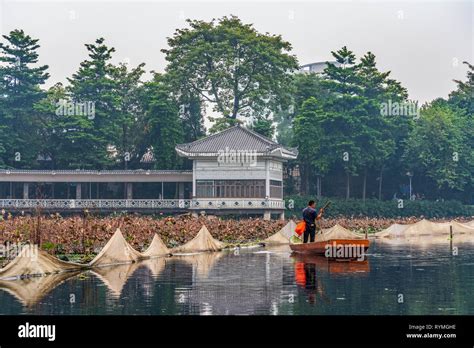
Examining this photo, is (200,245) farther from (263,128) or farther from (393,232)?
(263,128)

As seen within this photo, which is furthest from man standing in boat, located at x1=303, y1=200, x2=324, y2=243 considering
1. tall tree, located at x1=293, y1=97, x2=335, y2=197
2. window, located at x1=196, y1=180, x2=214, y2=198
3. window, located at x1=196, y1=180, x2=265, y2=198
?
tall tree, located at x1=293, y1=97, x2=335, y2=197

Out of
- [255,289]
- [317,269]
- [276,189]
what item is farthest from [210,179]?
[255,289]

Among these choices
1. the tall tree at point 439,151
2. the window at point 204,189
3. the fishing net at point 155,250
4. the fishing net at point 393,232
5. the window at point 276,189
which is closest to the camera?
the fishing net at point 155,250

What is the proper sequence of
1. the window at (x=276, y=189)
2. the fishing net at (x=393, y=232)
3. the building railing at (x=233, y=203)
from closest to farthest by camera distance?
the fishing net at (x=393, y=232) → the building railing at (x=233, y=203) → the window at (x=276, y=189)

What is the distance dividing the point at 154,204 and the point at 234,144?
21.2ft

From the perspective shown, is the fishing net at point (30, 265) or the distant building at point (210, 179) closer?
the fishing net at point (30, 265)

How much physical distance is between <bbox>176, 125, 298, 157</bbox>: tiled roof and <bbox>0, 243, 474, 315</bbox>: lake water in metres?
30.2

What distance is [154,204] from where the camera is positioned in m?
57.6

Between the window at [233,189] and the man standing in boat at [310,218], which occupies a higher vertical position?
the window at [233,189]

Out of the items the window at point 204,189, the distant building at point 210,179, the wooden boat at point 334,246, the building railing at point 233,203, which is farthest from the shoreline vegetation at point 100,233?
the window at point 204,189

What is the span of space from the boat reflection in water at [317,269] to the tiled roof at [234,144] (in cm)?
2804

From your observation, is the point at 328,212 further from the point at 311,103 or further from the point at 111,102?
the point at 111,102

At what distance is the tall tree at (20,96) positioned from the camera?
60.8 metres

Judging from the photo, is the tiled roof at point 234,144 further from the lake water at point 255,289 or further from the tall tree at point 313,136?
the lake water at point 255,289
